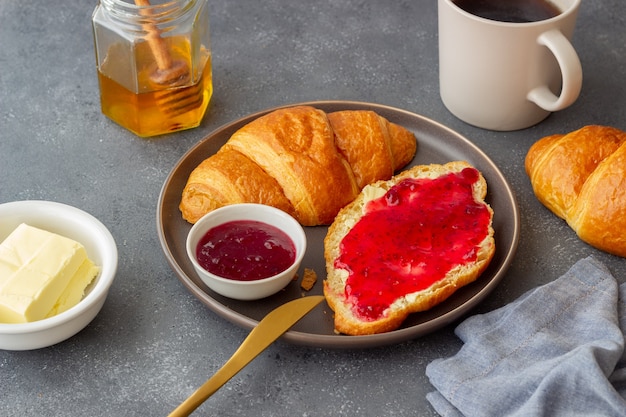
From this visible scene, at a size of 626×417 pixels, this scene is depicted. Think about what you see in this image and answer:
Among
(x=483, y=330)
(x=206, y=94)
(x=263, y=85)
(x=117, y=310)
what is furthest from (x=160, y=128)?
(x=483, y=330)

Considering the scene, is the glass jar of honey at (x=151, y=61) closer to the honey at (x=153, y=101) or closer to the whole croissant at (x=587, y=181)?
the honey at (x=153, y=101)

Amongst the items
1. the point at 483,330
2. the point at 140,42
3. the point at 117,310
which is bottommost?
the point at 117,310

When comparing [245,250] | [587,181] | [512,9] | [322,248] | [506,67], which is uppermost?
[512,9]

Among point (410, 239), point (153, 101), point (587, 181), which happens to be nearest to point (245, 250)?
point (410, 239)

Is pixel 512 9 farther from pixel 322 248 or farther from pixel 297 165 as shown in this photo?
pixel 322 248

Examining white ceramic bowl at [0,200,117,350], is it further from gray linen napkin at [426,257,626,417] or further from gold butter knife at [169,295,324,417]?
gray linen napkin at [426,257,626,417]

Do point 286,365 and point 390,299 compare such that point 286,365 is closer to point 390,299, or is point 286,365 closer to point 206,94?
point 390,299

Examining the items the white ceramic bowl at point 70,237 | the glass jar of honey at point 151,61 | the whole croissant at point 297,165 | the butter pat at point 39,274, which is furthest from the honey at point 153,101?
the butter pat at point 39,274
